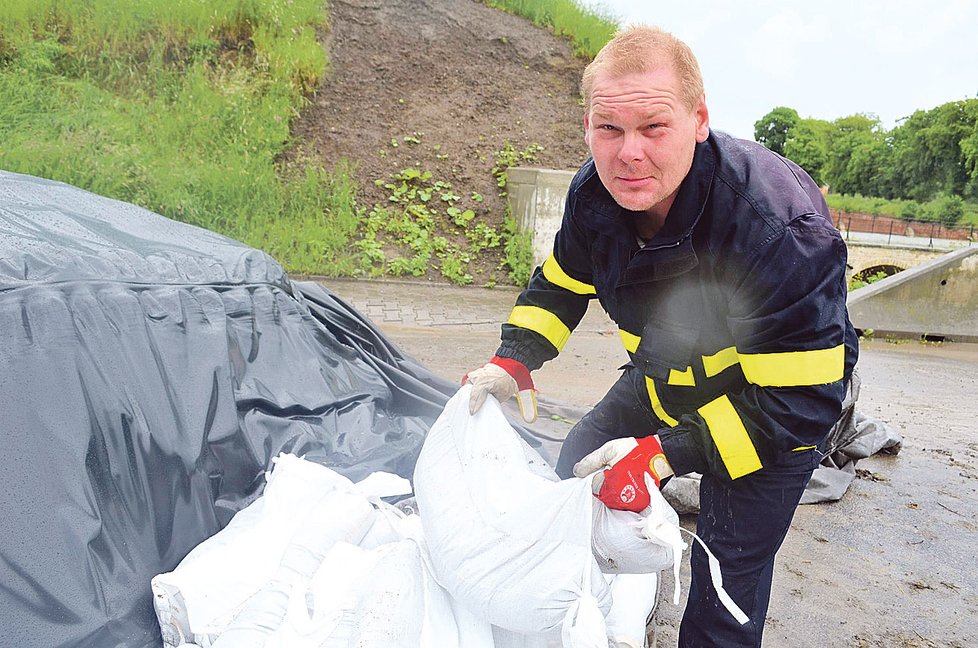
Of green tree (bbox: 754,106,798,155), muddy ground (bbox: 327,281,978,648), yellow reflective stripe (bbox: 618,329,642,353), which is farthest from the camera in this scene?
green tree (bbox: 754,106,798,155)

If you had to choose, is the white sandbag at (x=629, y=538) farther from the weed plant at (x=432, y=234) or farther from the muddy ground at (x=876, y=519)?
the weed plant at (x=432, y=234)

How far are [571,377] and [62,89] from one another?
651 cm

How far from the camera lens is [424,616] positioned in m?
1.57

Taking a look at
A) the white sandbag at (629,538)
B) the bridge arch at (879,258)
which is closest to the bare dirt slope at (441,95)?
the white sandbag at (629,538)

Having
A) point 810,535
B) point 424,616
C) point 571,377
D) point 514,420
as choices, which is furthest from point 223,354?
point 571,377

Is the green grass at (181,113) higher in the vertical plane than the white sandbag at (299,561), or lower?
higher

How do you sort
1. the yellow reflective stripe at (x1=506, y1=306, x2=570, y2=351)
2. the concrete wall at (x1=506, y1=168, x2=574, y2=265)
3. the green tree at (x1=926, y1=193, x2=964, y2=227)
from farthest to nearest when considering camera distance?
the green tree at (x1=926, y1=193, x2=964, y2=227) → the concrete wall at (x1=506, y1=168, x2=574, y2=265) → the yellow reflective stripe at (x1=506, y1=306, x2=570, y2=351)

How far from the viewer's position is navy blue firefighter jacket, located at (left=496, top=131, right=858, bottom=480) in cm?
156

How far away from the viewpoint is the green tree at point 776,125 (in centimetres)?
6178

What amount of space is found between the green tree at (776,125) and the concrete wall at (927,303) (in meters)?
56.9

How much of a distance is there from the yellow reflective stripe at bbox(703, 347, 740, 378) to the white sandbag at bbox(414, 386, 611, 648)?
1.57 feet

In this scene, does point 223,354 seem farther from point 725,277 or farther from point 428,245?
point 428,245

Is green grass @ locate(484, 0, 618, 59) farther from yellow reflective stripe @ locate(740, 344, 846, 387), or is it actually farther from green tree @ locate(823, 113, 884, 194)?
green tree @ locate(823, 113, 884, 194)

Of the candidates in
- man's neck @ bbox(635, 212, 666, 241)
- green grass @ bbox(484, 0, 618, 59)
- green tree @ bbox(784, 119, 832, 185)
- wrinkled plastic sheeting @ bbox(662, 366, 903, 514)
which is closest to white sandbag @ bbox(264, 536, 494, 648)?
man's neck @ bbox(635, 212, 666, 241)
